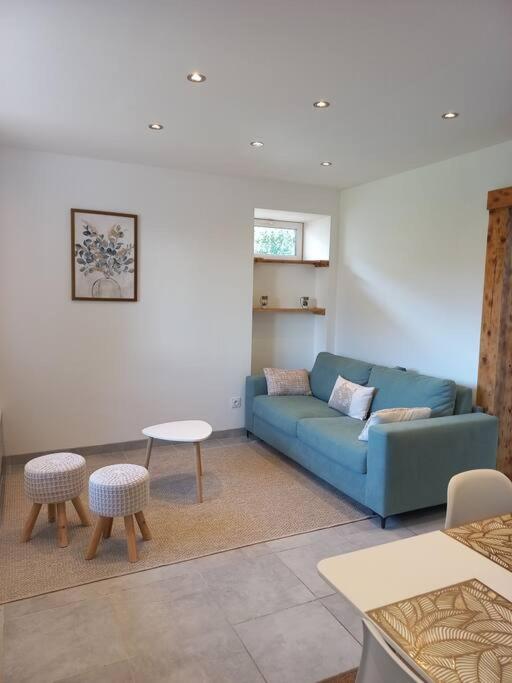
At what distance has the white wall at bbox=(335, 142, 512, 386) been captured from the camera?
366 cm

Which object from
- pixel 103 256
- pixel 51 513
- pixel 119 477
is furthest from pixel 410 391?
pixel 103 256

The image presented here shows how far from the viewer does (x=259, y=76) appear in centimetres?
243

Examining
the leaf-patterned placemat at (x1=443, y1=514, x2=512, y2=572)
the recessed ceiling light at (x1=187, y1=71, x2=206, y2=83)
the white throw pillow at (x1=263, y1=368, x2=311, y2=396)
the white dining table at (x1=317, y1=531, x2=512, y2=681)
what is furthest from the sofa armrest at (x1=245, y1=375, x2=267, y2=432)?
the white dining table at (x1=317, y1=531, x2=512, y2=681)

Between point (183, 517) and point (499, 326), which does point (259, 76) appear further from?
point (183, 517)

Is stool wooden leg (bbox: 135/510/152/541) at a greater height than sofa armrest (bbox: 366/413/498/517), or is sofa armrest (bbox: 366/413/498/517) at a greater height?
sofa armrest (bbox: 366/413/498/517)

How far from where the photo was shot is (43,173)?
13.0 feet

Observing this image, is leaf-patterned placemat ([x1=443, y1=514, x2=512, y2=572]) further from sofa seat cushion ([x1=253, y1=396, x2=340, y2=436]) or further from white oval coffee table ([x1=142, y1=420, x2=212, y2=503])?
sofa seat cushion ([x1=253, y1=396, x2=340, y2=436])

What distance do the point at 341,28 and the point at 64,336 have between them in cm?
315

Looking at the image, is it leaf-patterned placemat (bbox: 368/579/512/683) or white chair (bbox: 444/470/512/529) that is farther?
white chair (bbox: 444/470/512/529)

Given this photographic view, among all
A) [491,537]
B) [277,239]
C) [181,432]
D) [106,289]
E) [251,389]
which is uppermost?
[277,239]

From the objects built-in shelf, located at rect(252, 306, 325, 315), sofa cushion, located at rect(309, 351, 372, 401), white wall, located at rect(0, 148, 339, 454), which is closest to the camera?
white wall, located at rect(0, 148, 339, 454)

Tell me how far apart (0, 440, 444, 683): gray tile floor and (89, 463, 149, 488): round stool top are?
46 centimetres

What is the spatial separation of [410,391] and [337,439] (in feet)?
2.40

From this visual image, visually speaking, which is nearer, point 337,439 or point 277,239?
point 337,439
